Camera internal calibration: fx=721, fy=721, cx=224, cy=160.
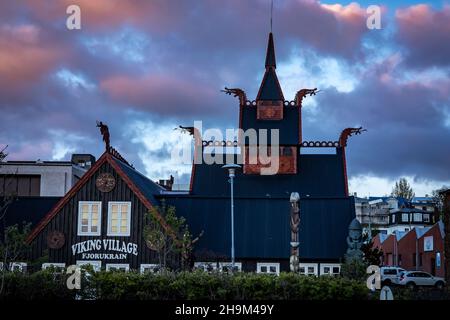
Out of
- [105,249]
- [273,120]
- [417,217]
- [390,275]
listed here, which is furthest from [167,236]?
[417,217]

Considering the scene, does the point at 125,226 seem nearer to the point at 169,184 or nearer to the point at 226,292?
the point at 226,292

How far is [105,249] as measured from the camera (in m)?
40.6

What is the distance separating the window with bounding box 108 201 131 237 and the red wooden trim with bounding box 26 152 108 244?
202 centimetres

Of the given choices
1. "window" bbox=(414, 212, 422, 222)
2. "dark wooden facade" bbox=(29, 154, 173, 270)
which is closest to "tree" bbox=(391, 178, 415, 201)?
"window" bbox=(414, 212, 422, 222)

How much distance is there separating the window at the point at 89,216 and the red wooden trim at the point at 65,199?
805 millimetres

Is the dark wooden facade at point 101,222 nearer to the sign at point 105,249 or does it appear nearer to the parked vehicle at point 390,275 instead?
the sign at point 105,249

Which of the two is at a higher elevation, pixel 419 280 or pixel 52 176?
pixel 52 176

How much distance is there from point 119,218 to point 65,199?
3247mm

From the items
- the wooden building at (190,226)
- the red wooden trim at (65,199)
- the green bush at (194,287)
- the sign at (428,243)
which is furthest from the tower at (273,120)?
the green bush at (194,287)

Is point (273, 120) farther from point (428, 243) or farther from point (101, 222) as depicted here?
point (428, 243)

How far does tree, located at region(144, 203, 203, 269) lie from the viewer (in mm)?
36469

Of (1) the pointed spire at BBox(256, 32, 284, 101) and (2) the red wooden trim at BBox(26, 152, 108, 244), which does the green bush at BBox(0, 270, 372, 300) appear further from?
(1) the pointed spire at BBox(256, 32, 284, 101)

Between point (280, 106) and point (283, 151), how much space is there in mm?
3741
